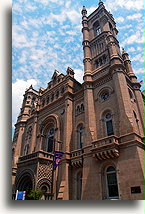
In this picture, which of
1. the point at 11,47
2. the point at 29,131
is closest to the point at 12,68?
the point at 11,47

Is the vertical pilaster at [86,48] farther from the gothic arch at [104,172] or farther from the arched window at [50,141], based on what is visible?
the gothic arch at [104,172]

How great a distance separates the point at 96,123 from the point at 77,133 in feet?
9.71

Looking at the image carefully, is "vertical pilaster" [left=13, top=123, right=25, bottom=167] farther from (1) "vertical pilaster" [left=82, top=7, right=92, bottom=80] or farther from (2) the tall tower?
(1) "vertical pilaster" [left=82, top=7, right=92, bottom=80]

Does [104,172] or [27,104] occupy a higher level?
[27,104]

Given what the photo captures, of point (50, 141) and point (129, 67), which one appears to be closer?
point (129, 67)

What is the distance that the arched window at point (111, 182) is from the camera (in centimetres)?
1244

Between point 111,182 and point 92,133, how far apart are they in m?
4.49

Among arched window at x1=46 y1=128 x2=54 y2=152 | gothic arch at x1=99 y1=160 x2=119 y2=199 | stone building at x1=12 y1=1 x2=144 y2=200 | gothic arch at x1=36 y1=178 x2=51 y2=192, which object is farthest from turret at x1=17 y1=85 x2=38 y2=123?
gothic arch at x1=99 y1=160 x2=119 y2=199

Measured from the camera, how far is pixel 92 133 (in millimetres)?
15711

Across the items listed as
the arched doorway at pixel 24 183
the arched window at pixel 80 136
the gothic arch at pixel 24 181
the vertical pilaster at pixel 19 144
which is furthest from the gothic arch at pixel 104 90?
the vertical pilaster at pixel 19 144

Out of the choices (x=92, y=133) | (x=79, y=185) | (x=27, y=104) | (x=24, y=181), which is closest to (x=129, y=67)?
(x=92, y=133)

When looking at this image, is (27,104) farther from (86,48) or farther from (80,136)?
(80,136)

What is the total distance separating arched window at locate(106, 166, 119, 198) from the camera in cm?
1244

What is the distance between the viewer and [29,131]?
25969 millimetres
